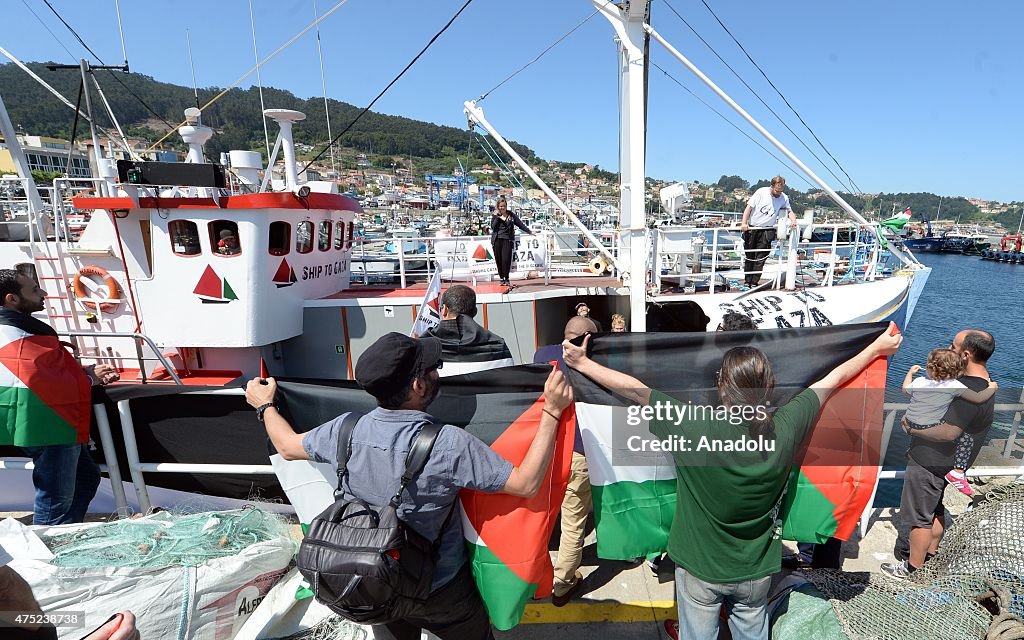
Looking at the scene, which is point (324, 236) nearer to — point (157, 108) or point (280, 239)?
point (280, 239)

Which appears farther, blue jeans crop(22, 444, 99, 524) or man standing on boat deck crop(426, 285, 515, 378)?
man standing on boat deck crop(426, 285, 515, 378)

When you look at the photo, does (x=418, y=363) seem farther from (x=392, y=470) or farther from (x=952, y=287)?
(x=952, y=287)

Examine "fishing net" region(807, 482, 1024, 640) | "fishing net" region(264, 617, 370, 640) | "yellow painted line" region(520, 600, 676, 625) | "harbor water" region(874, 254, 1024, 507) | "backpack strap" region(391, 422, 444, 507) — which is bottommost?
"harbor water" region(874, 254, 1024, 507)

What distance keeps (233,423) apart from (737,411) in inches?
136

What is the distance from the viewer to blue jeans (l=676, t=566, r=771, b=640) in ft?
6.93

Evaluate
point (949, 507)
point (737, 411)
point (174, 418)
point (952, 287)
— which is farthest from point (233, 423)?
point (952, 287)

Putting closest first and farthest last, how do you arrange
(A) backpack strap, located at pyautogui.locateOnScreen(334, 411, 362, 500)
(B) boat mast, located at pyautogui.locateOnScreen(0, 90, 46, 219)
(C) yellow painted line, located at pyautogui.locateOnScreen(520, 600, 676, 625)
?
(A) backpack strap, located at pyautogui.locateOnScreen(334, 411, 362, 500) < (C) yellow painted line, located at pyautogui.locateOnScreen(520, 600, 676, 625) < (B) boat mast, located at pyautogui.locateOnScreen(0, 90, 46, 219)

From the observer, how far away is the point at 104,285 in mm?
7738

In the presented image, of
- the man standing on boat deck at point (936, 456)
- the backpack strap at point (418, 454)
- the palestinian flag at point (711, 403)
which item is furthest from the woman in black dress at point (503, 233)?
the backpack strap at point (418, 454)

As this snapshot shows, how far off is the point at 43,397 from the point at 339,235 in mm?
6114

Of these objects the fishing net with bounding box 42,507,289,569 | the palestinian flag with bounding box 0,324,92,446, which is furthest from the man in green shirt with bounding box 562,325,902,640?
the palestinian flag with bounding box 0,324,92,446

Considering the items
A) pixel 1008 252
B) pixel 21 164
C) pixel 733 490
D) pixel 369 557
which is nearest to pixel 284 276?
pixel 21 164

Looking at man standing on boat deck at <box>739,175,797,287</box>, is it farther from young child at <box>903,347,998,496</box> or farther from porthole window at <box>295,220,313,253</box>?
porthole window at <box>295,220,313,253</box>

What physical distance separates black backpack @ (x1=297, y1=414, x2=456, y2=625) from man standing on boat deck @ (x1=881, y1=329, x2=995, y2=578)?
333 centimetres
